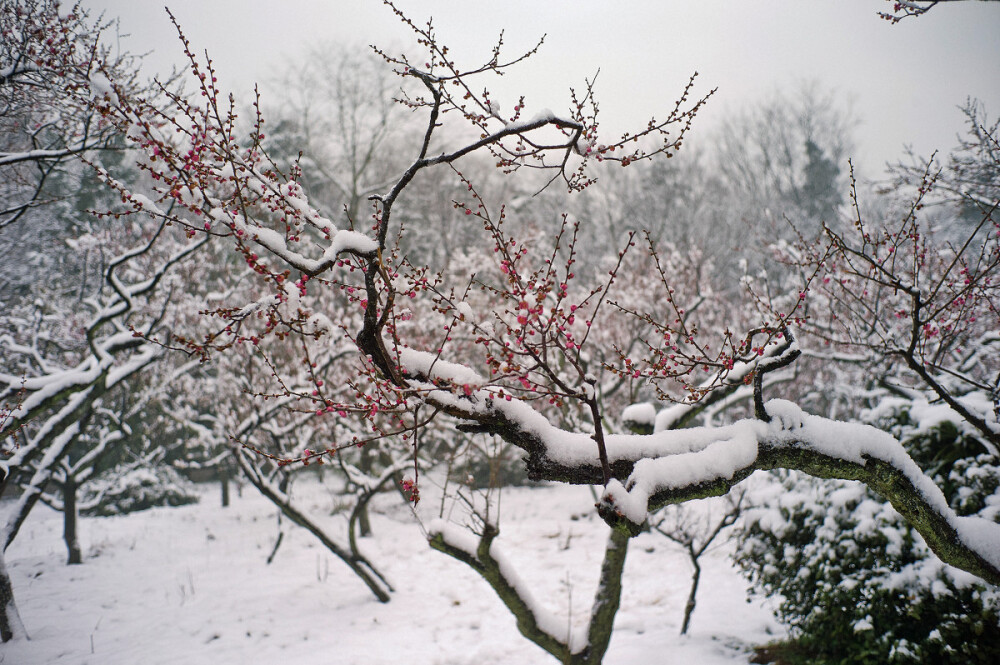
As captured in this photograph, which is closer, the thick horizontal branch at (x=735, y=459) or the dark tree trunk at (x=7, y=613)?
the thick horizontal branch at (x=735, y=459)

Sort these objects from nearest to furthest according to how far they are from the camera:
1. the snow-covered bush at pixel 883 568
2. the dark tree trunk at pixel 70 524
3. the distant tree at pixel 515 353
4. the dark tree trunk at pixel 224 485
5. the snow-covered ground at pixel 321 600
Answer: the distant tree at pixel 515 353, the snow-covered bush at pixel 883 568, the snow-covered ground at pixel 321 600, the dark tree trunk at pixel 70 524, the dark tree trunk at pixel 224 485

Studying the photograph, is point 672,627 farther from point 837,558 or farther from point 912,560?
point 912,560

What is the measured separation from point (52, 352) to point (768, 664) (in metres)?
15.2

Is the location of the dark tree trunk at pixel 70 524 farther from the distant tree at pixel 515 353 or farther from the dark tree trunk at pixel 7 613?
the distant tree at pixel 515 353

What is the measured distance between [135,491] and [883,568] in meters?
→ 17.3

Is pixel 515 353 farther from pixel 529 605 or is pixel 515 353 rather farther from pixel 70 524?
pixel 70 524

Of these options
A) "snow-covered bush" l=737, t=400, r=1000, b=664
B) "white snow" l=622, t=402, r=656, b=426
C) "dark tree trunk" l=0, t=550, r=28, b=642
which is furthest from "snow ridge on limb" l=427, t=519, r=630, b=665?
"dark tree trunk" l=0, t=550, r=28, b=642

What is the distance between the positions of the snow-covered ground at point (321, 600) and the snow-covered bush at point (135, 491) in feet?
4.24

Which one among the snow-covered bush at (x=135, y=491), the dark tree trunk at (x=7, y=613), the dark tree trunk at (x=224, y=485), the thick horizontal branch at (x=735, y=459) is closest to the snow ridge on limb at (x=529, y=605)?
the thick horizontal branch at (x=735, y=459)

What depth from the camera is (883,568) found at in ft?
14.5

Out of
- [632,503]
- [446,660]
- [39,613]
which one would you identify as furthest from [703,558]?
[39,613]

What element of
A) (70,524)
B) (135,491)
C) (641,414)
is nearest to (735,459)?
(641,414)

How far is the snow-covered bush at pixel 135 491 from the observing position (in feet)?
43.3

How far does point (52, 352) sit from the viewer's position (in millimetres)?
11305
